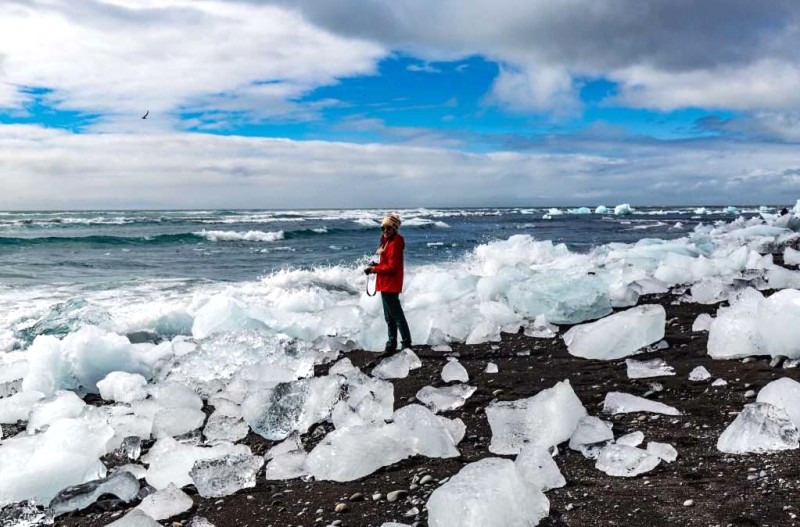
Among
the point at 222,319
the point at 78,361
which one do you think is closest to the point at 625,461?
the point at 78,361

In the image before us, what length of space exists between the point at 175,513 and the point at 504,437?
177 cm

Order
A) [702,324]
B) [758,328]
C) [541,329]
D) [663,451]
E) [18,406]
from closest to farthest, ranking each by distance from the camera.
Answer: [663,451], [758,328], [18,406], [702,324], [541,329]

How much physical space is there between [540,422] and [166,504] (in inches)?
79.4

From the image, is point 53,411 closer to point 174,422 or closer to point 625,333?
point 174,422

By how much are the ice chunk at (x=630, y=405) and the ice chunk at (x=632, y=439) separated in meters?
0.44

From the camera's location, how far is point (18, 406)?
195 inches

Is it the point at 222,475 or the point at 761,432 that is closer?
the point at 761,432

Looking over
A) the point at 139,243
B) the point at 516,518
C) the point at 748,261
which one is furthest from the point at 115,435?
the point at 139,243

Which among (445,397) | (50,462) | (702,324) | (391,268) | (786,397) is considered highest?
(391,268)

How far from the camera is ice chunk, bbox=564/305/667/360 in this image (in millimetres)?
5156

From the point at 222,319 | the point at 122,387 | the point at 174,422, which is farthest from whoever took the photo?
the point at 222,319

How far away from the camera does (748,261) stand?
32.6ft


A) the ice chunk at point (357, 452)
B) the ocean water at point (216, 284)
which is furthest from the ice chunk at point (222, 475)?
the ocean water at point (216, 284)

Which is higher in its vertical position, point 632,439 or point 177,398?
point 632,439
